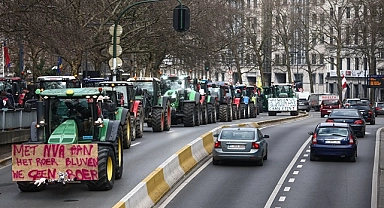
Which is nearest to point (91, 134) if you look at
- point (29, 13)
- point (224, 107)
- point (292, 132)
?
point (29, 13)

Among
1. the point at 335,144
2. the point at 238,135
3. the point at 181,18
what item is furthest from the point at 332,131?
the point at 181,18

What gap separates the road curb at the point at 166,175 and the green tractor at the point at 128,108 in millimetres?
2703

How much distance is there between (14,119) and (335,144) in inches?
443

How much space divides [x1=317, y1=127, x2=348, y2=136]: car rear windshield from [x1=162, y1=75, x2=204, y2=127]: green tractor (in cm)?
1256

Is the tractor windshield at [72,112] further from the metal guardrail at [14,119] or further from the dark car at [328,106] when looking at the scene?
the dark car at [328,106]

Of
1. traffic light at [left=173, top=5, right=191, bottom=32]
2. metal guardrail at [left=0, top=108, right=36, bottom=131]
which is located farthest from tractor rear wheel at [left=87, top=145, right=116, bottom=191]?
traffic light at [left=173, top=5, right=191, bottom=32]

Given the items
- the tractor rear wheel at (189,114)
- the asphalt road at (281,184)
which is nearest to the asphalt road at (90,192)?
the asphalt road at (281,184)

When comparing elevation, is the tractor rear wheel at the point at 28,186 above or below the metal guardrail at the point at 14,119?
below

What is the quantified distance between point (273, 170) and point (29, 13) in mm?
11033

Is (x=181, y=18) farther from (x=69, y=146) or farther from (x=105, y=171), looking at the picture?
(x=69, y=146)

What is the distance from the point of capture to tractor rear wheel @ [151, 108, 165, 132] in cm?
3488

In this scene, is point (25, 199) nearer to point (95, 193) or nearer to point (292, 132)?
point (95, 193)

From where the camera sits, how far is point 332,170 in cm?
2519

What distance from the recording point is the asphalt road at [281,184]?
61.9ft
